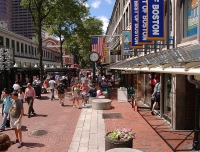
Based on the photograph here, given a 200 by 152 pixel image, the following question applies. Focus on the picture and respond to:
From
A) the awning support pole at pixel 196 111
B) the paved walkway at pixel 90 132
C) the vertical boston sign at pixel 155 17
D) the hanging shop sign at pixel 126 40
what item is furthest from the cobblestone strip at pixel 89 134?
the hanging shop sign at pixel 126 40

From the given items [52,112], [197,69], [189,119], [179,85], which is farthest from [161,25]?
[52,112]

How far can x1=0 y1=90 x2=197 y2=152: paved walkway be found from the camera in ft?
24.1

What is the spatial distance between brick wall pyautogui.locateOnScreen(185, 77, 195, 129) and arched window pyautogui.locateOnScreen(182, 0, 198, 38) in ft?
6.55

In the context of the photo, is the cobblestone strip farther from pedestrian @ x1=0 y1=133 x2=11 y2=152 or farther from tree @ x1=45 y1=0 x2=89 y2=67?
tree @ x1=45 y1=0 x2=89 y2=67

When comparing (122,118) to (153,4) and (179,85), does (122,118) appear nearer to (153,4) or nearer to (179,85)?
(179,85)

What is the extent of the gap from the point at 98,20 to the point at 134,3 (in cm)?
5827

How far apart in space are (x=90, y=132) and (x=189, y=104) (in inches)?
164

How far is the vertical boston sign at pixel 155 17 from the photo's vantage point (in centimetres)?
941

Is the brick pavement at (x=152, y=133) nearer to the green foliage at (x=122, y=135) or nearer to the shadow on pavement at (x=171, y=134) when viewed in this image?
the shadow on pavement at (x=171, y=134)

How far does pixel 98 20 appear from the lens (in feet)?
232

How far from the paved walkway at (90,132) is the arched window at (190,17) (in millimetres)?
3958

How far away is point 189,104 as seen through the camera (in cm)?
902

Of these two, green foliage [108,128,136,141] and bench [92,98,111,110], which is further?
bench [92,98,111,110]

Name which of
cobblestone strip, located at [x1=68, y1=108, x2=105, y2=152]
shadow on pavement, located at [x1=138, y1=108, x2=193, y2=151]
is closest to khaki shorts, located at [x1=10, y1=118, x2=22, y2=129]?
cobblestone strip, located at [x1=68, y1=108, x2=105, y2=152]
